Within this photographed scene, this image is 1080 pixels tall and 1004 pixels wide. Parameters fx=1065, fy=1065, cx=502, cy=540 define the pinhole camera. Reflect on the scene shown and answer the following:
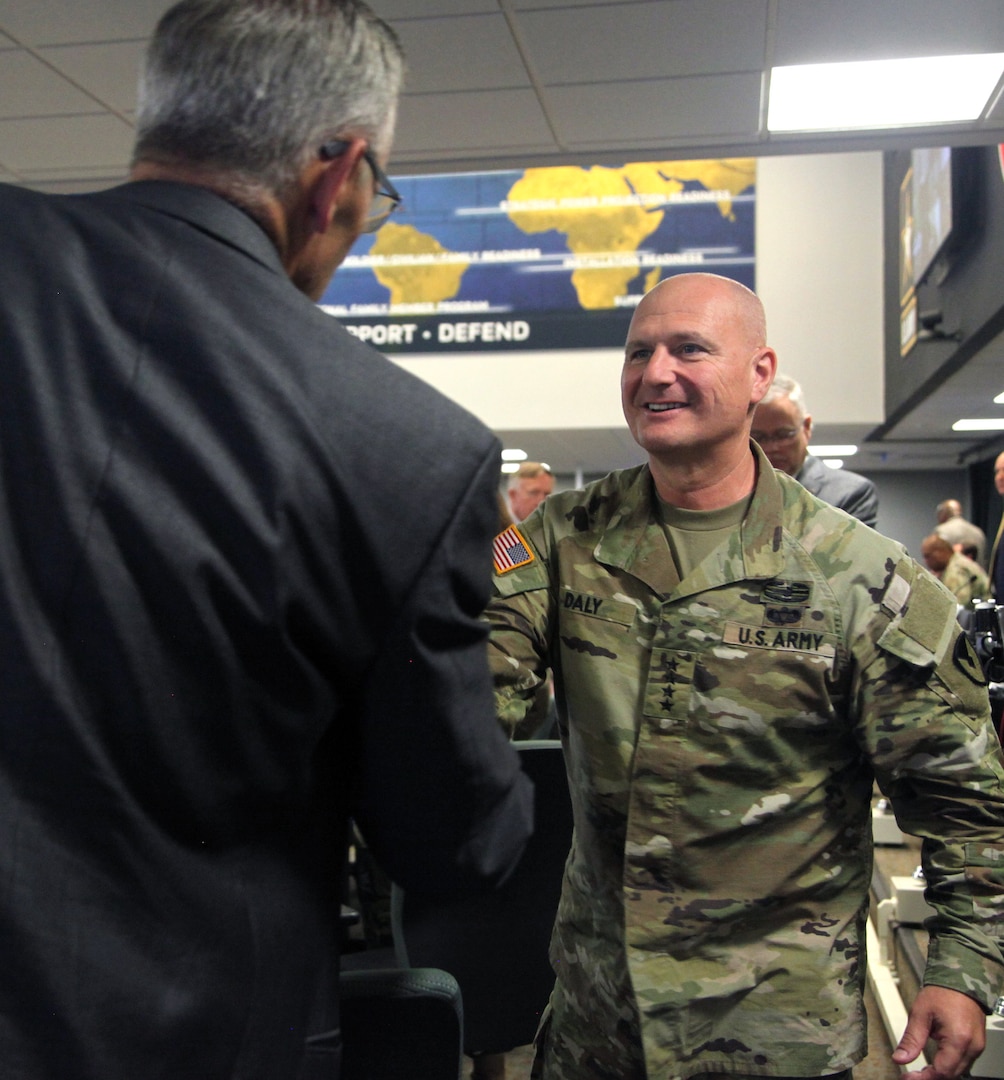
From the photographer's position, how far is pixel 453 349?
1059 cm

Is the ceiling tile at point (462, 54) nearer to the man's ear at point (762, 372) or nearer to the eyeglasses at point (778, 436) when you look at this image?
the eyeglasses at point (778, 436)

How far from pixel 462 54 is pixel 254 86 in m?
2.61

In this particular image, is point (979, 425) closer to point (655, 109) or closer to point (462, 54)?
point (655, 109)

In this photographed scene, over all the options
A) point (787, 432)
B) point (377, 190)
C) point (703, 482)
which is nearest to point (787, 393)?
point (787, 432)

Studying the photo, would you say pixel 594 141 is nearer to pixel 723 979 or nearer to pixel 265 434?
pixel 723 979

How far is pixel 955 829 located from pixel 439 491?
92 cm

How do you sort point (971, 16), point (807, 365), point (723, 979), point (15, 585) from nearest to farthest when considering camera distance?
point (15, 585), point (723, 979), point (971, 16), point (807, 365)

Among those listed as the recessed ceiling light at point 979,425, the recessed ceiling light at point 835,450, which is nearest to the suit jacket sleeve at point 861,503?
the recessed ceiling light at point 979,425

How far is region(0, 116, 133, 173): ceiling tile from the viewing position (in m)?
3.64

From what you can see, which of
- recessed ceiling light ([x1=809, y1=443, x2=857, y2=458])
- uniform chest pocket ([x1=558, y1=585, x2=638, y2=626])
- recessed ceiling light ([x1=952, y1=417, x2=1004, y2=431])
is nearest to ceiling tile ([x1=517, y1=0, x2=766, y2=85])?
uniform chest pocket ([x1=558, y1=585, x2=638, y2=626])

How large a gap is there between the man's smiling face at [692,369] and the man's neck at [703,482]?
0.05ft

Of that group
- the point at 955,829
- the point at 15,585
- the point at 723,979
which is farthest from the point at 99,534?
the point at 955,829

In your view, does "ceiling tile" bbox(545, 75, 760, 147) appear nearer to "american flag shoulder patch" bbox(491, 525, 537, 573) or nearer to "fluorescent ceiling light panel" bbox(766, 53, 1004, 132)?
"fluorescent ceiling light panel" bbox(766, 53, 1004, 132)

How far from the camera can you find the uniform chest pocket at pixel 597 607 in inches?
53.6
